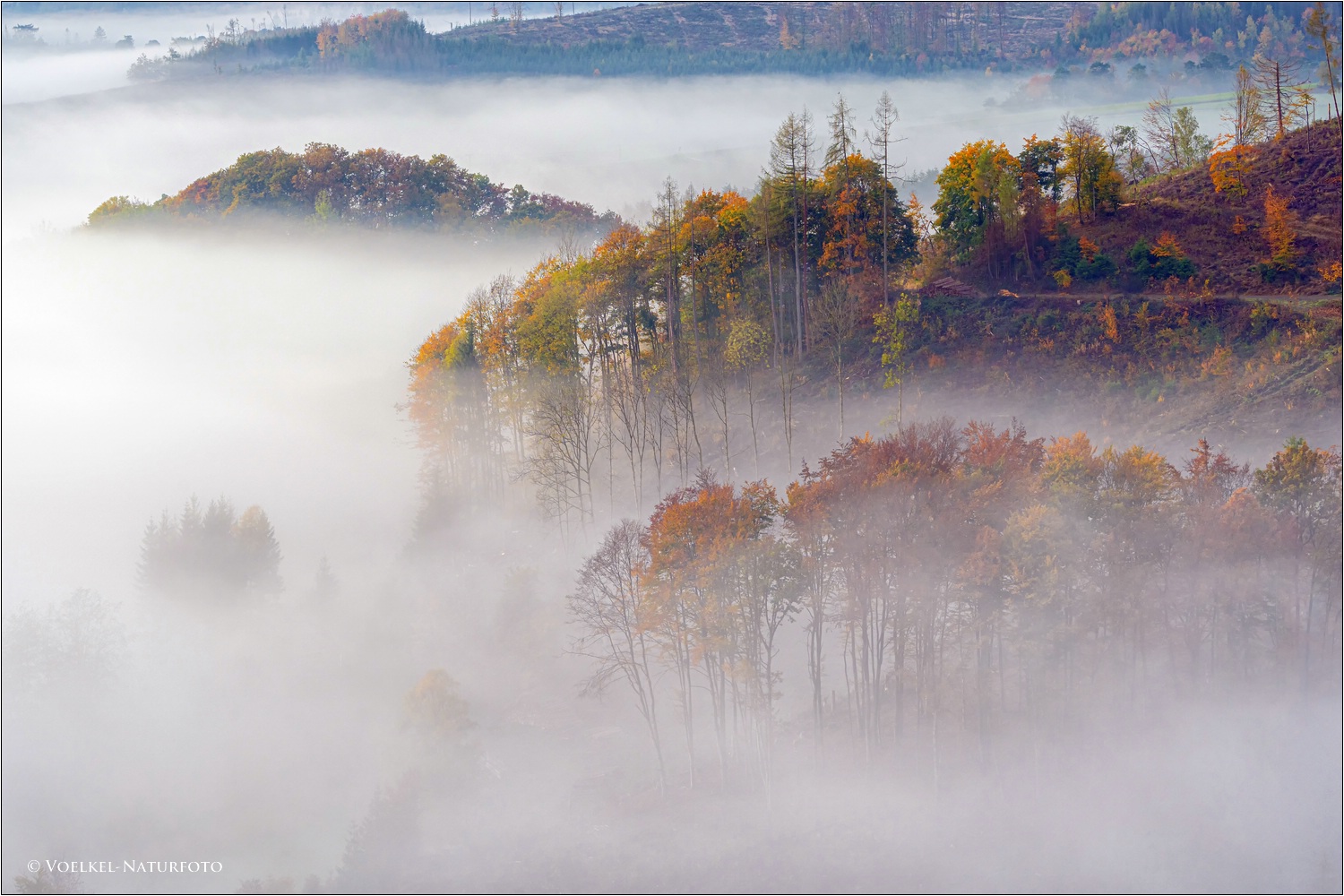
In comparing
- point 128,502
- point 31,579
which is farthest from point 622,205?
point 31,579

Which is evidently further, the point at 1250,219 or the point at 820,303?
the point at 820,303

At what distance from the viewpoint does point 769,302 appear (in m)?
71.6

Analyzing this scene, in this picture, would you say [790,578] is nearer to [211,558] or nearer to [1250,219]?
[211,558]

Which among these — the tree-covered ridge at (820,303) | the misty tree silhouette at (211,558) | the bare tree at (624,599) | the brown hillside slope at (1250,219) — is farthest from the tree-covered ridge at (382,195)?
the bare tree at (624,599)

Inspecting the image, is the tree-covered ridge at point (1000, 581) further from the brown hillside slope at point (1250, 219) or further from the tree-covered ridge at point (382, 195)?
the tree-covered ridge at point (382, 195)

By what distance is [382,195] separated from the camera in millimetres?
143125

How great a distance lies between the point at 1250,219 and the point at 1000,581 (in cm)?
3854

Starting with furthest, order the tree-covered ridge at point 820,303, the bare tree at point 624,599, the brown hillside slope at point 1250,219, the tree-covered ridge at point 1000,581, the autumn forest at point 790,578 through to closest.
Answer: the tree-covered ridge at point 820,303
the brown hillside slope at point 1250,219
the bare tree at point 624,599
the autumn forest at point 790,578
the tree-covered ridge at point 1000,581

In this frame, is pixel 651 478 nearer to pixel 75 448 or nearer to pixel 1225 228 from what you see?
pixel 1225 228

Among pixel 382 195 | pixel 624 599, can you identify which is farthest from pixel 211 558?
pixel 382 195

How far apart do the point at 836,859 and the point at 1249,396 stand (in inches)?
1248

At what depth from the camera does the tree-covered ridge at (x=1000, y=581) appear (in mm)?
45344

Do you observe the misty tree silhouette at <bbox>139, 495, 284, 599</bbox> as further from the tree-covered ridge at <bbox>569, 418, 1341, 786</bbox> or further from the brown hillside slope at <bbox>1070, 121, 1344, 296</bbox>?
the brown hillside slope at <bbox>1070, 121, 1344, 296</bbox>

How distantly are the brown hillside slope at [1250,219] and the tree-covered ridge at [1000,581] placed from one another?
22758mm
